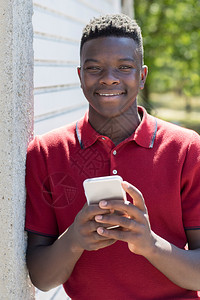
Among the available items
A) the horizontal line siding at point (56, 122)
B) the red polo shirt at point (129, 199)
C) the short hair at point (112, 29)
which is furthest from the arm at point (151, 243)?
the horizontal line siding at point (56, 122)

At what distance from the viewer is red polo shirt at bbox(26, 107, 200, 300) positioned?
1842 mm

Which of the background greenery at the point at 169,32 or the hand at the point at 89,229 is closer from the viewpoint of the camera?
the hand at the point at 89,229

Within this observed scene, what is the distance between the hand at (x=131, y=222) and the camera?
1505 millimetres

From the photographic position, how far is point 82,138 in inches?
77.2

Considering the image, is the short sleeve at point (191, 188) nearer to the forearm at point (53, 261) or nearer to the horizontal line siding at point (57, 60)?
the forearm at point (53, 261)

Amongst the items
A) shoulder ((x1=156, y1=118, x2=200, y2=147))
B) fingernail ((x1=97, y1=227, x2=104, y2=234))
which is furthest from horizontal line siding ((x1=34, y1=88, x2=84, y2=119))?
fingernail ((x1=97, y1=227, x2=104, y2=234))

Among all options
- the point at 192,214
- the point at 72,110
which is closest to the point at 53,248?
the point at 192,214

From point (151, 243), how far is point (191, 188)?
0.34 metres

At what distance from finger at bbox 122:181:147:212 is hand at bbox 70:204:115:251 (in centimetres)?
9

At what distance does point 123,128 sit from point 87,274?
1.88ft

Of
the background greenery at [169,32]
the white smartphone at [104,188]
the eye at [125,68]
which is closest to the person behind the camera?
the white smartphone at [104,188]

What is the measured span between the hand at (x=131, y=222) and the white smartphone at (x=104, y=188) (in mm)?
19

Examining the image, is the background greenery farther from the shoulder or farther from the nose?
the nose

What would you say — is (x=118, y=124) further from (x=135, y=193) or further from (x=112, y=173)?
(x=135, y=193)
